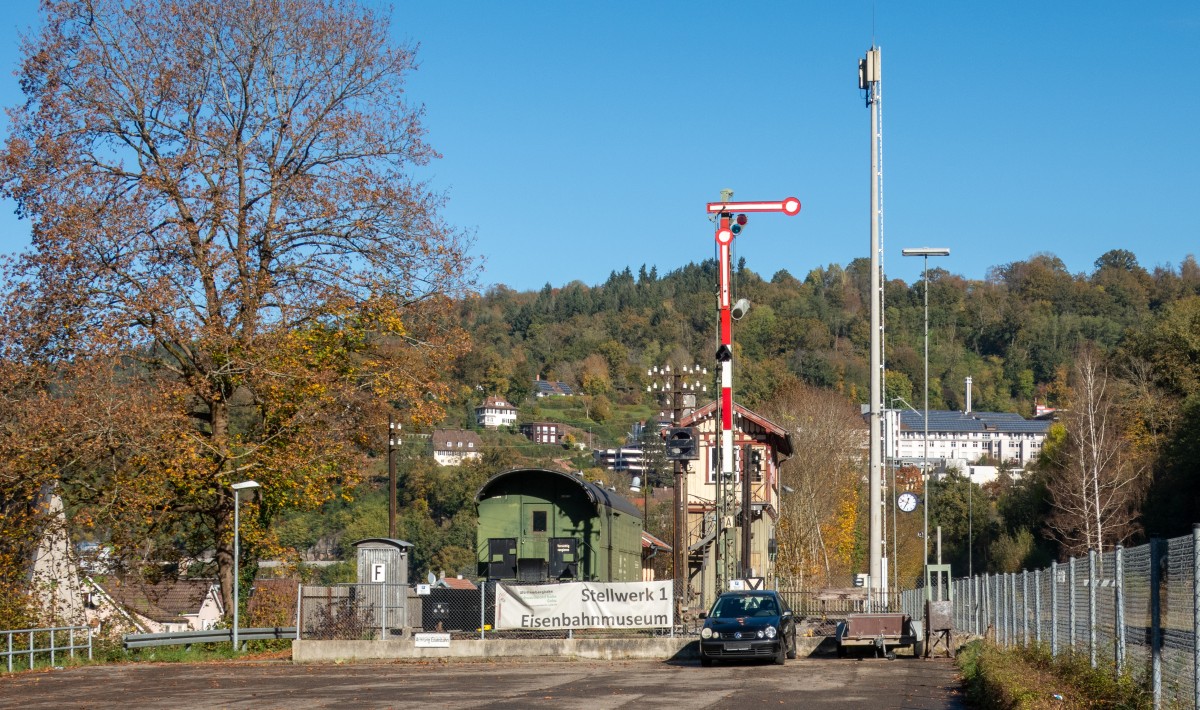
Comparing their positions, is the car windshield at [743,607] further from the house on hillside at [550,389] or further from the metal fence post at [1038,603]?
the house on hillside at [550,389]

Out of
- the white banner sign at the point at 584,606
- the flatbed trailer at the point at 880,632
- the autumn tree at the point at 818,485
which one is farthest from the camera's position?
the autumn tree at the point at 818,485

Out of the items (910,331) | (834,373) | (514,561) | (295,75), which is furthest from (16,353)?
(910,331)

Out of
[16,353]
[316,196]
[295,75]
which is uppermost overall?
[295,75]

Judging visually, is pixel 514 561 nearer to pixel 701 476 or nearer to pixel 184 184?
pixel 184 184

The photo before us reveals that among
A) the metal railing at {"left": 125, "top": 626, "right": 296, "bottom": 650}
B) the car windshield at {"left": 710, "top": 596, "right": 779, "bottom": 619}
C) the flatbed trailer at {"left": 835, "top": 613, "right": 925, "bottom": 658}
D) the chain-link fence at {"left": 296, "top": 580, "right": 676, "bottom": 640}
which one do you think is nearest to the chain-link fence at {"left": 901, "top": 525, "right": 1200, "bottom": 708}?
the flatbed trailer at {"left": 835, "top": 613, "right": 925, "bottom": 658}

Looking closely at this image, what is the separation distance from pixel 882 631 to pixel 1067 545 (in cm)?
3679

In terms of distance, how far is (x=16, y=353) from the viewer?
97.2 ft

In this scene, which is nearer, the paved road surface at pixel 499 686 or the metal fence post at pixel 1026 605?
the paved road surface at pixel 499 686

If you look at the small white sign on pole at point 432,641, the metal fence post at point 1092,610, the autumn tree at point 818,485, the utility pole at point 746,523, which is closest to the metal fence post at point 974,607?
the utility pole at point 746,523

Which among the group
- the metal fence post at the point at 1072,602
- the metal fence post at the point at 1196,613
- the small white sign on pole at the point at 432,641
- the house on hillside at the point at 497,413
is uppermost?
the house on hillside at the point at 497,413

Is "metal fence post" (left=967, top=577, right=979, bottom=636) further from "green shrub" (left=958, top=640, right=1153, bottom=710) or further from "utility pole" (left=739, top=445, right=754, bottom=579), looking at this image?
"green shrub" (left=958, top=640, right=1153, bottom=710)

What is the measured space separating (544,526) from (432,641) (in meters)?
16.9

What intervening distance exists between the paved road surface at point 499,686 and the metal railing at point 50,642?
1108mm

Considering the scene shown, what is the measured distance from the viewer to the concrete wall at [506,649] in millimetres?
27031
